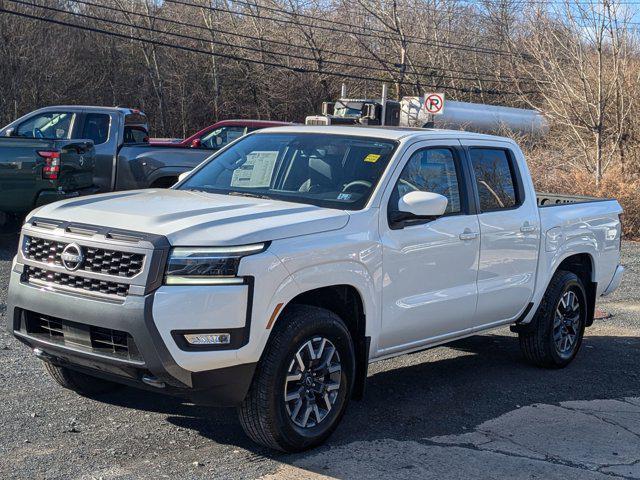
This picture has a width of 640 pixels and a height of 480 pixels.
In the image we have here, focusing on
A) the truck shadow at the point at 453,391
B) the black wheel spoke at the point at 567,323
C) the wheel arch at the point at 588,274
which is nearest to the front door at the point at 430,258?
the truck shadow at the point at 453,391

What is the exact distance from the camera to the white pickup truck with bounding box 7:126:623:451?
4.50m

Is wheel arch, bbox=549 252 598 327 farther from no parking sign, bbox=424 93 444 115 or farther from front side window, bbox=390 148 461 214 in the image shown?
no parking sign, bbox=424 93 444 115

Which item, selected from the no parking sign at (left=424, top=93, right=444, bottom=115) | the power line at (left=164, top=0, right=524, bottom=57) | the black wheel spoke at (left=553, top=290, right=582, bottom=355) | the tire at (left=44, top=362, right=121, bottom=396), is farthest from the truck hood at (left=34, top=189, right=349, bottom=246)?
the power line at (left=164, top=0, right=524, bottom=57)

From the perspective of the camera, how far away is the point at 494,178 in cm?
674

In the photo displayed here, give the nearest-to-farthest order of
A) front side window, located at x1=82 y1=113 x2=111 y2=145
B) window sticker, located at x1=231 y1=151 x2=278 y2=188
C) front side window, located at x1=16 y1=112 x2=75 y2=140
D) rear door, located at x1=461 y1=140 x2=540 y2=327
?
window sticker, located at x1=231 y1=151 x2=278 y2=188, rear door, located at x1=461 y1=140 x2=540 y2=327, front side window, located at x1=16 y1=112 x2=75 y2=140, front side window, located at x1=82 y1=113 x2=111 y2=145

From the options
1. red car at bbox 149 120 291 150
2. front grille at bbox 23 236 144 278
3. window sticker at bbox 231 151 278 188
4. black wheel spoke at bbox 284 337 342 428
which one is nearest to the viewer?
front grille at bbox 23 236 144 278

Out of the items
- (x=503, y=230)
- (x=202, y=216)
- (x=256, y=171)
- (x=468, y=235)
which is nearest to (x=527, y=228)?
(x=503, y=230)

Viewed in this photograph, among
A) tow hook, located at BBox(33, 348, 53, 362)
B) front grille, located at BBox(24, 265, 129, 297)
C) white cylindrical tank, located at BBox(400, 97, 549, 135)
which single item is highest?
white cylindrical tank, located at BBox(400, 97, 549, 135)

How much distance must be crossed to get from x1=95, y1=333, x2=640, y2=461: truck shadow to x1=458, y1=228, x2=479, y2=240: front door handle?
119 cm

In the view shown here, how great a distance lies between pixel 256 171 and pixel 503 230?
1.91 metres

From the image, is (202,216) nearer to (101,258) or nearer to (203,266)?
(203,266)

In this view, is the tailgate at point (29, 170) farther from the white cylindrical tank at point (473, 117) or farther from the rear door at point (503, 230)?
the white cylindrical tank at point (473, 117)

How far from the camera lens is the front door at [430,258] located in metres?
5.52

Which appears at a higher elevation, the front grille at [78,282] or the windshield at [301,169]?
the windshield at [301,169]
